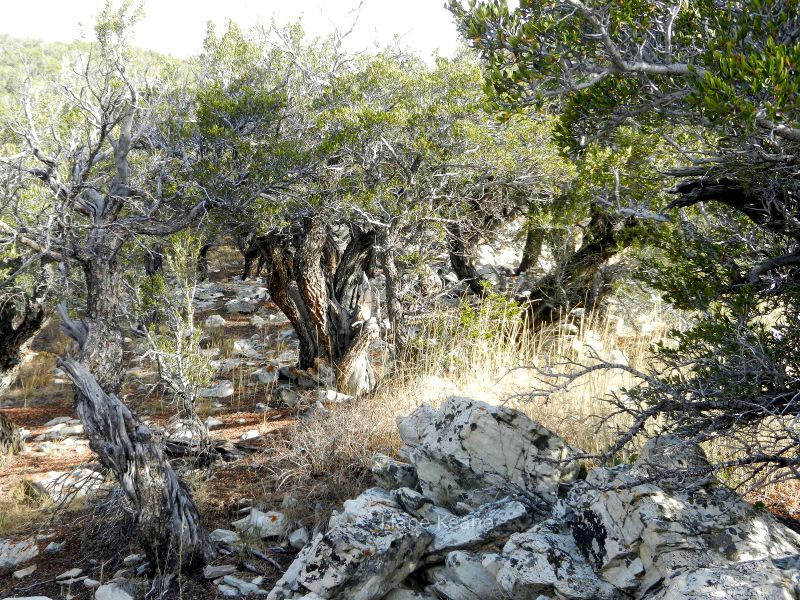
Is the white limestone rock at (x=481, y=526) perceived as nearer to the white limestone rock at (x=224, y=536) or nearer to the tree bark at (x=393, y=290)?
the white limestone rock at (x=224, y=536)

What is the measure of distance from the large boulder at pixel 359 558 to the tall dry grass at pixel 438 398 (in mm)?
1091

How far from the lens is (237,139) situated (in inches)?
272

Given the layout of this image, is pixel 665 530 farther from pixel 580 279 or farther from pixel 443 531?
pixel 580 279

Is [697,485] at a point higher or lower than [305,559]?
higher

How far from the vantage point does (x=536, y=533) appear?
154 inches

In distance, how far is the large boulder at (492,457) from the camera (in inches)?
185

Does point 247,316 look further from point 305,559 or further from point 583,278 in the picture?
point 305,559

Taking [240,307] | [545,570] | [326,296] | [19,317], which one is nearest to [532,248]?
[326,296]

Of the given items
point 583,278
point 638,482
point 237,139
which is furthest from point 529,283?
point 638,482

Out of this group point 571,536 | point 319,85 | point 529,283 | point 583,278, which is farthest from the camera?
point 529,283

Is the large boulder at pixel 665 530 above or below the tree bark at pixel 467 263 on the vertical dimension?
below

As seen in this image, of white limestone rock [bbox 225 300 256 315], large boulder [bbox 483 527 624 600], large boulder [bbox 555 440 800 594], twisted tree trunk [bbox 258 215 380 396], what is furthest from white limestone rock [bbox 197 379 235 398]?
large boulder [bbox 555 440 800 594]

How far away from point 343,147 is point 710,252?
4513 mm

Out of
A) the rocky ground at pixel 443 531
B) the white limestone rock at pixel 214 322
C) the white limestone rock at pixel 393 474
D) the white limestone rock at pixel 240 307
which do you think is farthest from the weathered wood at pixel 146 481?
the white limestone rock at pixel 240 307
